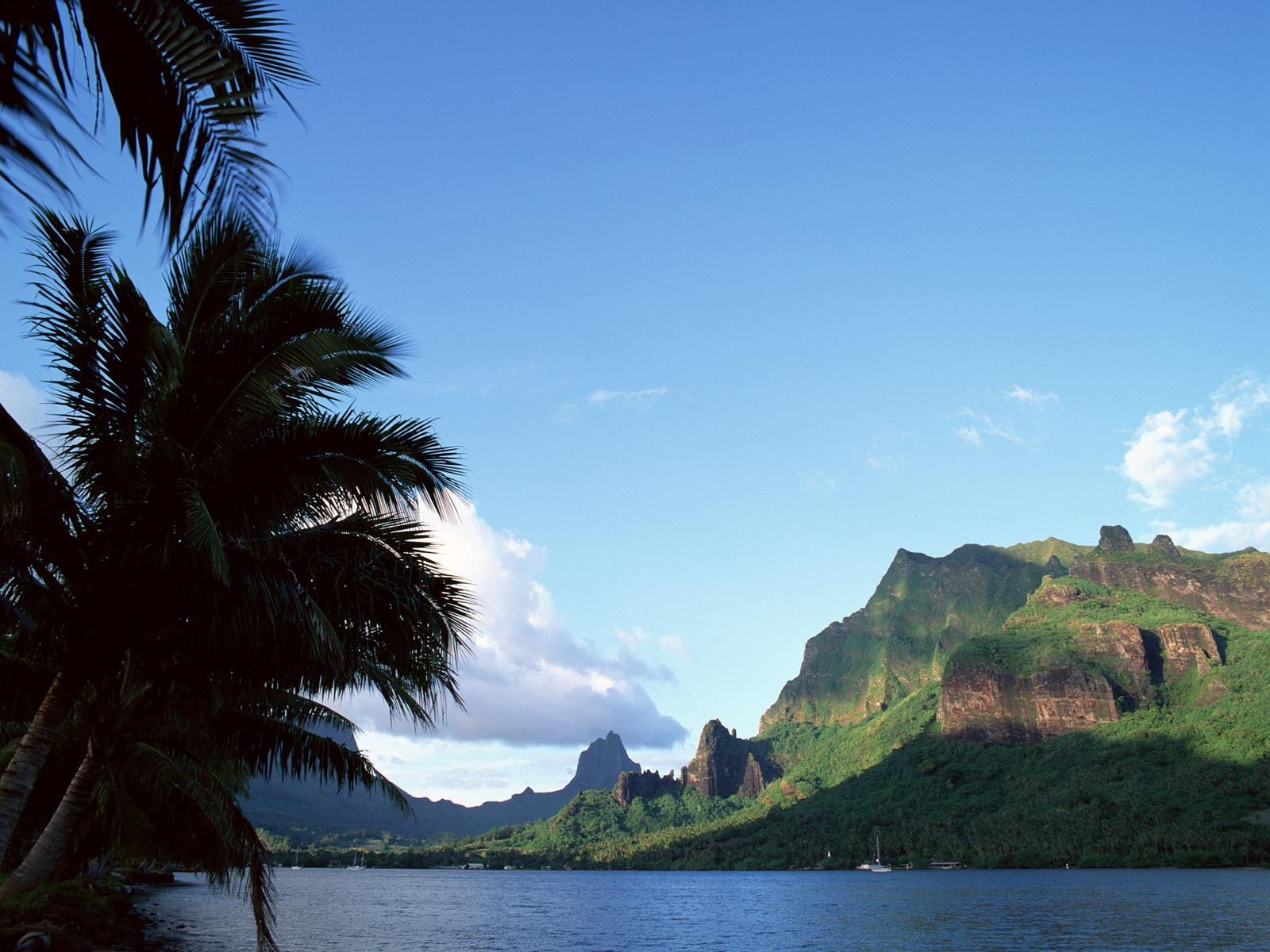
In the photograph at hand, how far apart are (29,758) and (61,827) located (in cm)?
264

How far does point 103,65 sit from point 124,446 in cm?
514

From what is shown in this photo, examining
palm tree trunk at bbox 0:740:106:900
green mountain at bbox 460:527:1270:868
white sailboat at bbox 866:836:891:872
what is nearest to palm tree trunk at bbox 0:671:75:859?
palm tree trunk at bbox 0:740:106:900

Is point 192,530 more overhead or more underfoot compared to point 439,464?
more underfoot

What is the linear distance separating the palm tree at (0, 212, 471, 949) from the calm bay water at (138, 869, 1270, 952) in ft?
92.7

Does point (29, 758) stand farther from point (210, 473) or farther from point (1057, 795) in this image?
point (1057, 795)

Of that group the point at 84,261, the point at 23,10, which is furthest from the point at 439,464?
the point at 23,10

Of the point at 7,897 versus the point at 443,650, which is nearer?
→ the point at 443,650

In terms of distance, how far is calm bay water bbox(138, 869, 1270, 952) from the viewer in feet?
139

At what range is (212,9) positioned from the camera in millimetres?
4637

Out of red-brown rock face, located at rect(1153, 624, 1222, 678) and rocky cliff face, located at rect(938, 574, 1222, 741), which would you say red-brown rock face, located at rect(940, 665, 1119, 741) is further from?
red-brown rock face, located at rect(1153, 624, 1222, 678)

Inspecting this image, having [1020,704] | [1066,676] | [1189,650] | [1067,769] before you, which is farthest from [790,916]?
[1189,650]

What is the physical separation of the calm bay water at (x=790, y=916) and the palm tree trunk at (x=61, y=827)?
78.8ft

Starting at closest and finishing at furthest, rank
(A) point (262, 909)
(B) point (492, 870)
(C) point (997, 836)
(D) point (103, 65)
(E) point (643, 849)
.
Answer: (D) point (103, 65)
(A) point (262, 909)
(C) point (997, 836)
(E) point (643, 849)
(B) point (492, 870)

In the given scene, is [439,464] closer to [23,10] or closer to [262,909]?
[23,10]
